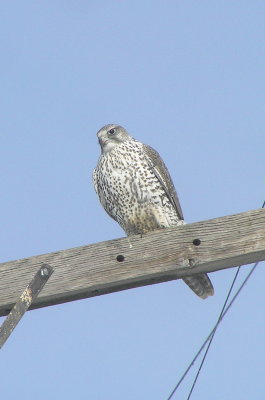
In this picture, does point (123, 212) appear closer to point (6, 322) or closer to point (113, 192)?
point (113, 192)

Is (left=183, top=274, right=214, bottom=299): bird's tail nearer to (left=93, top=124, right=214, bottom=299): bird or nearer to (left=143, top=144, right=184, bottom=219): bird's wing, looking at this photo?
(left=93, top=124, right=214, bottom=299): bird

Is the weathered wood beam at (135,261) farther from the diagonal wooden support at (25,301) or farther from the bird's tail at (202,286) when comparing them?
the bird's tail at (202,286)

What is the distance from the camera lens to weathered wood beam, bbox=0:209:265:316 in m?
4.27

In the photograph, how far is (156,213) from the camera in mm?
7324

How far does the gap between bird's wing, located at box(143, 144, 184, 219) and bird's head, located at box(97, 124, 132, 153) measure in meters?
0.31

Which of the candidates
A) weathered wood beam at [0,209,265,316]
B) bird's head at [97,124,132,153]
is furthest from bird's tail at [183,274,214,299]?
bird's head at [97,124,132,153]

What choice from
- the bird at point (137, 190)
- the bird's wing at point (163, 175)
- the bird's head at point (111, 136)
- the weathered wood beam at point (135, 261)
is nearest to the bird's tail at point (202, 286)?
the weathered wood beam at point (135, 261)

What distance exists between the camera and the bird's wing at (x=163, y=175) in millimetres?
7418

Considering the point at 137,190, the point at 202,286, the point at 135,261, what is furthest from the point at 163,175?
the point at 135,261

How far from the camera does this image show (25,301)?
4.08 m

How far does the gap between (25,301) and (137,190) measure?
10.8 ft

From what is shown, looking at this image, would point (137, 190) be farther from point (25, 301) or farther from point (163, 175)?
point (25, 301)

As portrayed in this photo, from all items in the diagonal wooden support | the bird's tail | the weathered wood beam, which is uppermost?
the bird's tail

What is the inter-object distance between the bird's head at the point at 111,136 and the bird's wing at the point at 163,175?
0.31 meters
